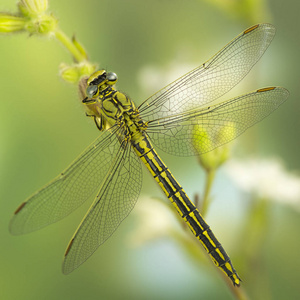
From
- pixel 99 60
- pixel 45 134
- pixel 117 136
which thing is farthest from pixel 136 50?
pixel 117 136

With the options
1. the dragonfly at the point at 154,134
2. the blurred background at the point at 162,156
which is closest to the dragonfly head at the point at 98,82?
the dragonfly at the point at 154,134

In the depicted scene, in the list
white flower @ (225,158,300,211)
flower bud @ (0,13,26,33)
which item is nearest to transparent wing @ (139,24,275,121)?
flower bud @ (0,13,26,33)

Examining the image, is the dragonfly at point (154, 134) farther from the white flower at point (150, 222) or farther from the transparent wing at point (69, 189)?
the white flower at point (150, 222)

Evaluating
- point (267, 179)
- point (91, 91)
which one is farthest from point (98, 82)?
point (267, 179)

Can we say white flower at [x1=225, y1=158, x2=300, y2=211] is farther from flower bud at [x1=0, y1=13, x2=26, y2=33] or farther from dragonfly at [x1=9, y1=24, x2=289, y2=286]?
flower bud at [x1=0, y1=13, x2=26, y2=33]

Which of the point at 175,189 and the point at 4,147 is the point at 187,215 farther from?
the point at 4,147
